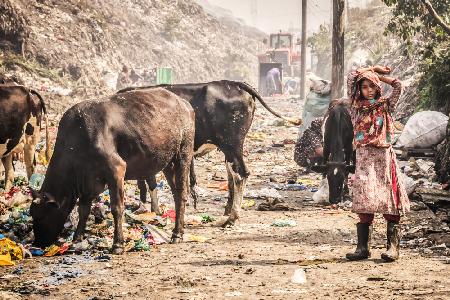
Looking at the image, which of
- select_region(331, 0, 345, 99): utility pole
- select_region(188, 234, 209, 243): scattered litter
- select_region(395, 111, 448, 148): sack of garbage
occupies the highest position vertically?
select_region(331, 0, 345, 99): utility pole

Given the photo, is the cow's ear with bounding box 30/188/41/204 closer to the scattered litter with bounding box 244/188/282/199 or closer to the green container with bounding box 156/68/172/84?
the scattered litter with bounding box 244/188/282/199

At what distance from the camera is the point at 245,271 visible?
19.9 ft

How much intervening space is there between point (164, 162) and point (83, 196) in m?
1.00

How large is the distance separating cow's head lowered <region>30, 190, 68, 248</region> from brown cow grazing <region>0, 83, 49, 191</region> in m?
2.63

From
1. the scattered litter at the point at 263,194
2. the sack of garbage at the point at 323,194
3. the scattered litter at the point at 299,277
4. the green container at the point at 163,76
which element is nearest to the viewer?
Result: the scattered litter at the point at 299,277

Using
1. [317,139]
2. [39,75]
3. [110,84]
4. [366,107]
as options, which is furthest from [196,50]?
[366,107]

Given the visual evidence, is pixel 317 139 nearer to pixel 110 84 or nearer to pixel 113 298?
pixel 113 298

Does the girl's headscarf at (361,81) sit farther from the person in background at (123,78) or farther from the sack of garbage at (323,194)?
the person in background at (123,78)

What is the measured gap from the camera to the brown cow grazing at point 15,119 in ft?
31.0

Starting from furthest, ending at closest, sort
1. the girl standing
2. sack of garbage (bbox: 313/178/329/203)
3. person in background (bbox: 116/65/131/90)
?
person in background (bbox: 116/65/131/90) < sack of garbage (bbox: 313/178/329/203) < the girl standing

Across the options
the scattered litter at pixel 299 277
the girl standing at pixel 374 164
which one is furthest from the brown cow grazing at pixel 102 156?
the girl standing at pixel 374 164

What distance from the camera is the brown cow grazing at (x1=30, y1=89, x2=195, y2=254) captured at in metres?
6.88

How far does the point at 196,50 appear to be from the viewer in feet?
157

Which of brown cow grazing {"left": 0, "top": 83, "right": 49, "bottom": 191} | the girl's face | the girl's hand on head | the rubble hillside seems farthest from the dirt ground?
the rubble hillside
